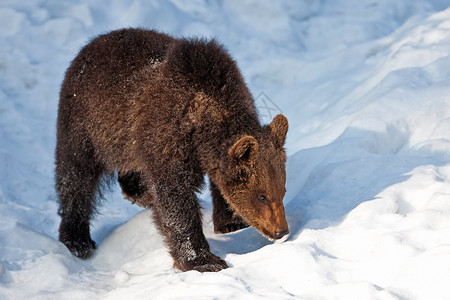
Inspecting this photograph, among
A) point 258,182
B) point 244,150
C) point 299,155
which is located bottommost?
point 258,182

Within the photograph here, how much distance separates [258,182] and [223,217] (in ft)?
4.10

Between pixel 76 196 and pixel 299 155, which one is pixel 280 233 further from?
pixel 76 196

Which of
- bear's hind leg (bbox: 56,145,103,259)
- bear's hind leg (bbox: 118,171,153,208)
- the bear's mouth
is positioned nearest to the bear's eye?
the bear's mouth

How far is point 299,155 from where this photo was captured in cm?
662

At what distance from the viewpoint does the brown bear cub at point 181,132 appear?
4605 mm

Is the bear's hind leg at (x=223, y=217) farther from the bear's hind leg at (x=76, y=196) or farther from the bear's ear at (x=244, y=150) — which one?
the bear's hind leg at (x=76, y=196)

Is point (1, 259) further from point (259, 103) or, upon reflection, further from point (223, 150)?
point (259, 103)

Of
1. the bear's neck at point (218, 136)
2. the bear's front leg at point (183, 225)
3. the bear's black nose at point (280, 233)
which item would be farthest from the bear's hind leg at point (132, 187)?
the bear's black nose at point (280, 233)

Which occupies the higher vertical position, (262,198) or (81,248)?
(262,198)

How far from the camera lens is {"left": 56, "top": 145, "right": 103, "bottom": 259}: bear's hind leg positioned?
19.8 feet

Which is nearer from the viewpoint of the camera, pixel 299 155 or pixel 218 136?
pixel 218 136

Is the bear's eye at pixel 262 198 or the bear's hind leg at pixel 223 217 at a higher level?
the bear's eye at pixel 262 198

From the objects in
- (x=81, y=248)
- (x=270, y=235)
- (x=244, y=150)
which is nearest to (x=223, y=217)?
(x=270, y=235)

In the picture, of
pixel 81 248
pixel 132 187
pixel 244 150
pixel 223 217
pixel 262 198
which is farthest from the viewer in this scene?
pixel 132 187
